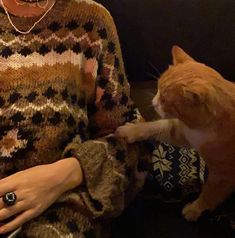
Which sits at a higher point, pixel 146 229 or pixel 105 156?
pixel 105 156

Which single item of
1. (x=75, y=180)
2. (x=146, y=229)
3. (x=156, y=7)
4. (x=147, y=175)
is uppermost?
(x=156, y=7)

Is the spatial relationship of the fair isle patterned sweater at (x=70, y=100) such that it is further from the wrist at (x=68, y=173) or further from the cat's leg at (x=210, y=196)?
the cat's leg at (x=210, y=196)

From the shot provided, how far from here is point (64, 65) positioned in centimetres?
109

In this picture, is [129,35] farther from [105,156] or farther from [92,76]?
[105,156]

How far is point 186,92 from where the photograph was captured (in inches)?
43.8

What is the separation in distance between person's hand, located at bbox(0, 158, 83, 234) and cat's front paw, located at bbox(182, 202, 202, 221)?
0.35 meters

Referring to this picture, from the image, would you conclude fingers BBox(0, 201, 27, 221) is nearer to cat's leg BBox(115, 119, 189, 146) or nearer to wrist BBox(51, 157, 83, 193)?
wrist BBox(51, 157, 83, 193)

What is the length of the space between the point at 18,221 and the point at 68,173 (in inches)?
6.1

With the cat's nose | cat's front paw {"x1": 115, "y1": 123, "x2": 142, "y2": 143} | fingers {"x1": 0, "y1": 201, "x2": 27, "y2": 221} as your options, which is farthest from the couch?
fingers {"x1": 0, "y1": 201, "x2": 27, "y2": 221}

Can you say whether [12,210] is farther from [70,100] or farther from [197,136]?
[197,136]

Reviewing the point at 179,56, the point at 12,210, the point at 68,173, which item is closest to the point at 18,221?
the point at 12,210

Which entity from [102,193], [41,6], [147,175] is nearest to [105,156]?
[102,193]

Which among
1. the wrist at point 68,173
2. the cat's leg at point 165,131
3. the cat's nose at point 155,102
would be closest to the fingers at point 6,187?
the wrist at point 68,173

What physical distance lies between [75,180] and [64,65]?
0.94ft
